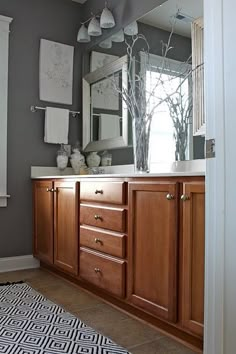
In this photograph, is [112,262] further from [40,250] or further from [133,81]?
[133,81]

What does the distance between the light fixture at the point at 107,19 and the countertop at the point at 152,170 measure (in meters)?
1.23

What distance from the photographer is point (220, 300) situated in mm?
1035

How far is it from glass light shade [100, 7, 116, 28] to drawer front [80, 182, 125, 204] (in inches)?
58.1

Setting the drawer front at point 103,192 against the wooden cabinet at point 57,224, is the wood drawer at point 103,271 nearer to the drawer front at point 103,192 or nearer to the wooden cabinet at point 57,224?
the wooden cabinet at point 57,224

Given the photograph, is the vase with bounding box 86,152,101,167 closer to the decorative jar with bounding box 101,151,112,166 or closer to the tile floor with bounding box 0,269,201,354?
the decorative jar with bounding box 101,151,112,166

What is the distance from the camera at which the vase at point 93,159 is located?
11.0 ft

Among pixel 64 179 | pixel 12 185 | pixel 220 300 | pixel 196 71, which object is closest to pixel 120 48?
pixel 196 71

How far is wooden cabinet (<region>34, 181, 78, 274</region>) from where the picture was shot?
2656 mm

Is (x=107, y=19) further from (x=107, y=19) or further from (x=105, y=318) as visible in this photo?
(x=105, y=318)

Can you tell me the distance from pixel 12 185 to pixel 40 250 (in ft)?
2.11

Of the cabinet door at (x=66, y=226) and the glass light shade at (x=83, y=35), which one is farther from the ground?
the glass light shade at (x=83, y=35)

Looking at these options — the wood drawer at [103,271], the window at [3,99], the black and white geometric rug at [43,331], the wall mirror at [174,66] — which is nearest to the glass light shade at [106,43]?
the wall mirror at [174,66]

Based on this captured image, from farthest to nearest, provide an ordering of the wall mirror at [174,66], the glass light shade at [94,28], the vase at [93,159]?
the vase at [93,159] → the glass light shade at [94,28] → the wall mirror at [174,66]

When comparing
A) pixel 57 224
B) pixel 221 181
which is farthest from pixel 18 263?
pixel 221 181
